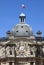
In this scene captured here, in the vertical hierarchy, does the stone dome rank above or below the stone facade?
above

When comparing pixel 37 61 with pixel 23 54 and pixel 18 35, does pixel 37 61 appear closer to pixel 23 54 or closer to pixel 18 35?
pixel 23 54

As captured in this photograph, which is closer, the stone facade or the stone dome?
the stone facade

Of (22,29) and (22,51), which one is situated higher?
(22,29)

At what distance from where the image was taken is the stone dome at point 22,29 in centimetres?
8800

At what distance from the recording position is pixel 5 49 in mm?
79500

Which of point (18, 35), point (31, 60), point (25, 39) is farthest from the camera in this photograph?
point (18, 35)

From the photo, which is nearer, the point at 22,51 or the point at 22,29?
the point at 22,51

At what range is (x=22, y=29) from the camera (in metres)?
89.1

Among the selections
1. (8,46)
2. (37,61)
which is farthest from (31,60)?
(8,46)

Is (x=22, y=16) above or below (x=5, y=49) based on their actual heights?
above

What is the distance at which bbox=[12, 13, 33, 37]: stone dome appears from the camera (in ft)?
289

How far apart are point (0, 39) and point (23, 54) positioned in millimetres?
14467

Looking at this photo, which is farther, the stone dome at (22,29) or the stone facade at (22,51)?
the stone dome at (22,29)

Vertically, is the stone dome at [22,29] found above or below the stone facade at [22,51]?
above
